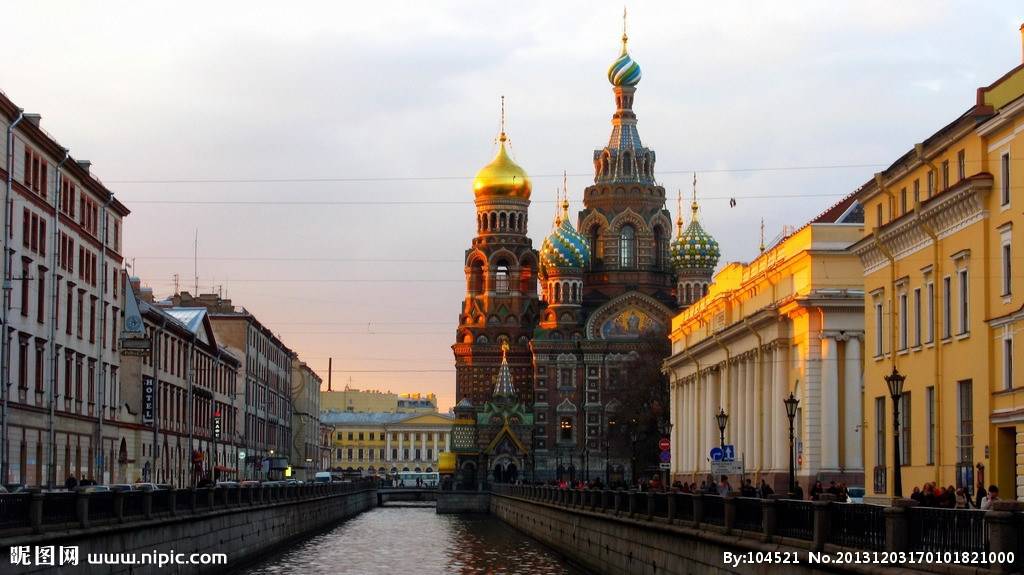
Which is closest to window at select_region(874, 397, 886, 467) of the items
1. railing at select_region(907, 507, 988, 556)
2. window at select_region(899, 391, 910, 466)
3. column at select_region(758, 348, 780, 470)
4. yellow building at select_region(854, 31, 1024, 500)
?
yellow building at select_region(854, 31, 1024, 500)

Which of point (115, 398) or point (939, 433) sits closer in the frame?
point (939, 433)

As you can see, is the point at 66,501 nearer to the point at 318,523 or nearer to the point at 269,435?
the point at 318,523

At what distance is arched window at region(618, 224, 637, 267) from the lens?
181375mm

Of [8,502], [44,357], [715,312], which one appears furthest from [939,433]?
[715,312]

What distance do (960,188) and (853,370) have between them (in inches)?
926

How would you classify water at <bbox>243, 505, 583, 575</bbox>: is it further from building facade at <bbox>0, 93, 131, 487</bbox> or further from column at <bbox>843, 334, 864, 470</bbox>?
column at <bbox>843, 334, 864, 470</bbox>

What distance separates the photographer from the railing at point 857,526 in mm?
24750

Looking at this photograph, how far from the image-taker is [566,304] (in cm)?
17650

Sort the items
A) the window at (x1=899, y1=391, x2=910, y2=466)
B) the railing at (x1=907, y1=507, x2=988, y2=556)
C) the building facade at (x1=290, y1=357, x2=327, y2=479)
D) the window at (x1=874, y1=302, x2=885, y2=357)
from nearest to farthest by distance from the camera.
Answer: the railing at (x1=907, y1=507, x2=988, y2=556)
the window at (x1=899, y1=391, x2=910, y2=466)
the window at (x1=874, y1=302, x2=885, y2=357)
the building facade at (x1=290, y1=357, x2=327, y2=479)

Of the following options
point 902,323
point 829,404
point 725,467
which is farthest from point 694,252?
point 902,323

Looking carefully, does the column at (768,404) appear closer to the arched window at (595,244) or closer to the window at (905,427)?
the window at (905,427)

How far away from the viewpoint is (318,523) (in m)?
88.7

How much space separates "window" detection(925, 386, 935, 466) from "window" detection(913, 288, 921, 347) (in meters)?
1.43

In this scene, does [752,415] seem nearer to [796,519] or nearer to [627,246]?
[796,519]
